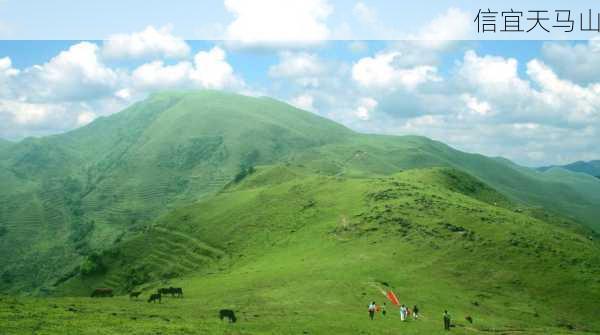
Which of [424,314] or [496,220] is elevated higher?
[496,220]

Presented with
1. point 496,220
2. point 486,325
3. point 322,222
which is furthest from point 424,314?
point 322,222

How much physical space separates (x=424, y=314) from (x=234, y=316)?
23775 mm

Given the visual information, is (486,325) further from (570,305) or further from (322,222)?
(322,222)

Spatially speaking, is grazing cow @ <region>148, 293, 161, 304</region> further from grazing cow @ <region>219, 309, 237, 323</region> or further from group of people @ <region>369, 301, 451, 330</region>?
group of people @ <region>369, 301, 451, 330</region>

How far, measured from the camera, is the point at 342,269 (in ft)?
256

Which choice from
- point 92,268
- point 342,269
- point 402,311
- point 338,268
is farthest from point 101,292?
point 92,268

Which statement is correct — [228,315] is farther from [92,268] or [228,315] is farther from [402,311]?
[92,268]

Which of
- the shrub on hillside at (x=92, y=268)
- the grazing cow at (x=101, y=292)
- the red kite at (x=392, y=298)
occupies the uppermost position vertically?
the red kite at (x=392, y=298)

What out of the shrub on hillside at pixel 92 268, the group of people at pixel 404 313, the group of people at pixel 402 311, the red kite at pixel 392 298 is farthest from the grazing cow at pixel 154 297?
the shrub on hillside at pixel 92 268

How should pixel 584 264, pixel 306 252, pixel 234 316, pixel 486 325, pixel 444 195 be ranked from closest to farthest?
1. pixel 234 316
2. pixel 486 325
3. pixel 584 264
4. pixel 306 252
5. pixel 444 195

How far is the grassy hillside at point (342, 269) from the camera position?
4738 centimetres

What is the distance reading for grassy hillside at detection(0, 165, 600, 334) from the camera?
155ft

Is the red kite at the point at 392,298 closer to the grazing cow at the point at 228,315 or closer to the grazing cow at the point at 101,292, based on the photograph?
the grazing cow at the point at 228,315

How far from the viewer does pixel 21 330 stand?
3575 cm
